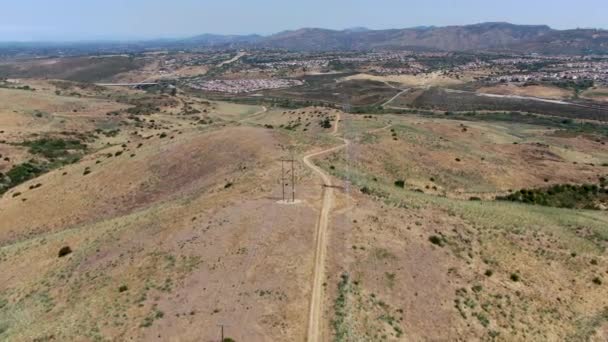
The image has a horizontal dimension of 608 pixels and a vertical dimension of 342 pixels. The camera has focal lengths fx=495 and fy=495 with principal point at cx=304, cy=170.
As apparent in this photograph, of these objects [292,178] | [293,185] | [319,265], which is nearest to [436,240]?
[319,265]

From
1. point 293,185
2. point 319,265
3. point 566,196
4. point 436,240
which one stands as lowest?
point 566,196

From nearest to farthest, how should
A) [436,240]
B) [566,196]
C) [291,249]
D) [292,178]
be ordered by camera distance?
[291,249] → [436,240] → [292,178] → [566,196]

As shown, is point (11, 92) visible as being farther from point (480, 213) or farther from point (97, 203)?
point (480, 213)

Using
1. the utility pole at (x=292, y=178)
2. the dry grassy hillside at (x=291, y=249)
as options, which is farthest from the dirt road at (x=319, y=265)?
the utility pole at (x=292, y=178)

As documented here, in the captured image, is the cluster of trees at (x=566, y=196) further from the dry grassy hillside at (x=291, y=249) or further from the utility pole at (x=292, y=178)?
the utility pole at (x=292, y=178)

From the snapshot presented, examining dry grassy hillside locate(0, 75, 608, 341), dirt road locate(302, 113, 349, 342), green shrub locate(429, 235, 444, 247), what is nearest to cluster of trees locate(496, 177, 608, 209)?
dry grassy hillside locate(0, 75, 608, 341)

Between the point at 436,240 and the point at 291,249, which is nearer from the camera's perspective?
the point at 291,249

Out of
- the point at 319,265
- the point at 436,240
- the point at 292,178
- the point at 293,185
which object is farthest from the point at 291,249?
the point at 292,178

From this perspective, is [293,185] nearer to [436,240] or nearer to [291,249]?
[291,249]

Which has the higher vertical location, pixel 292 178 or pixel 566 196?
pixel 292 178

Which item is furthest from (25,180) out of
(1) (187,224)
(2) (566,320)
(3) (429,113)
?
(3) (429,113)

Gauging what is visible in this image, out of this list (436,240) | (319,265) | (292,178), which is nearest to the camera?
(319,265)

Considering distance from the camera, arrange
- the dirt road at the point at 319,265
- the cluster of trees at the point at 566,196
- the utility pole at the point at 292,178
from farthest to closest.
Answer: the cluster of trees at the point at 566,196
the utility pole at the point at 292,178
the dirt road at the point at 319,265
